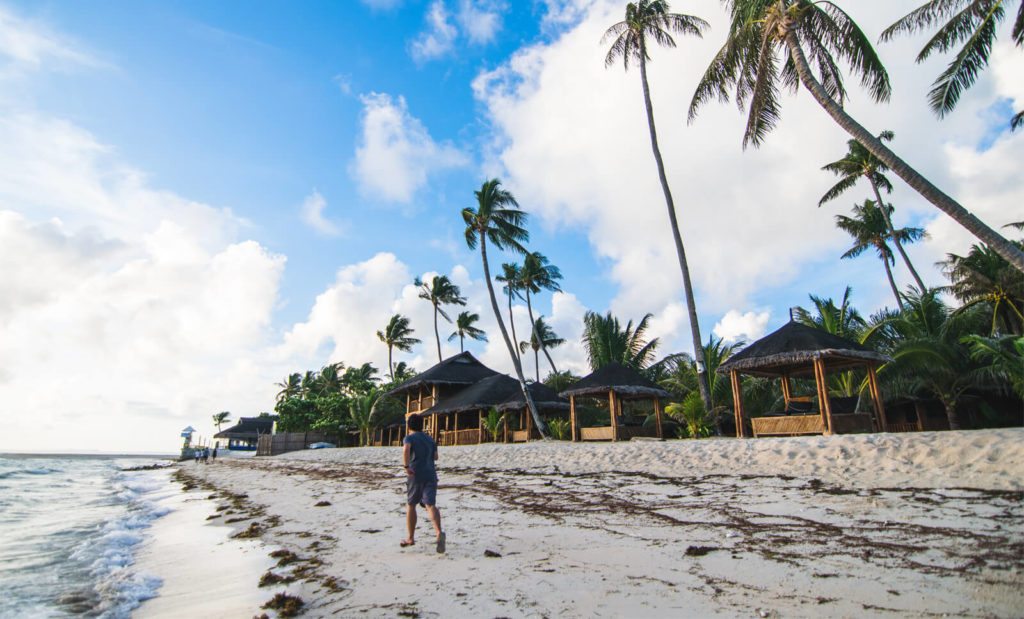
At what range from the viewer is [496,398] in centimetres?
2244

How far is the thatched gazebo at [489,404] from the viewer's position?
68.1ft

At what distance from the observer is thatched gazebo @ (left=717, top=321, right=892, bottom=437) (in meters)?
11.2

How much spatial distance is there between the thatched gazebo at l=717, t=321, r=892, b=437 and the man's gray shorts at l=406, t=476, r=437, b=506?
31.9ft

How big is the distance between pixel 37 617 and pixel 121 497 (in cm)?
1256

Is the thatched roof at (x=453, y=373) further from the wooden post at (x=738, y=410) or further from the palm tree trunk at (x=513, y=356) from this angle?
the wooden post at (x=738, y=410)

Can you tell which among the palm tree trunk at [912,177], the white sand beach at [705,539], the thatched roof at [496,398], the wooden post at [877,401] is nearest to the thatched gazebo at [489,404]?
the thatched roof at [496,398]

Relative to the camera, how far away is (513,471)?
1047cm

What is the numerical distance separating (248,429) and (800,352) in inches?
2055

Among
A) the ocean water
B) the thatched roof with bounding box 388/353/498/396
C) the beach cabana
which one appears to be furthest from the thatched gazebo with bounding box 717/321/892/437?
the thatched roof with bounding box 388/353/498/396

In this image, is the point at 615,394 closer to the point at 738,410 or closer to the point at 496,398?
the point at 738,410

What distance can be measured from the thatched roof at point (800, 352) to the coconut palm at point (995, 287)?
9.69m

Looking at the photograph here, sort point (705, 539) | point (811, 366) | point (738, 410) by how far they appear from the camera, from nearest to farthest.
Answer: point (705, 539) < point (738, 410) < point (811, 366)

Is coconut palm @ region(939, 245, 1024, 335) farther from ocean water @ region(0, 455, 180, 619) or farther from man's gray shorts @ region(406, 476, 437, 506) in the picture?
ocean water @ region(0, 455, 180, 619)

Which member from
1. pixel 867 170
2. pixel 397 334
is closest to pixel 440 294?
pixel 397 334
